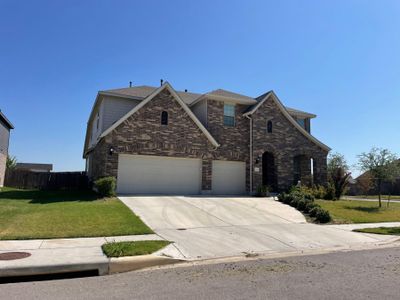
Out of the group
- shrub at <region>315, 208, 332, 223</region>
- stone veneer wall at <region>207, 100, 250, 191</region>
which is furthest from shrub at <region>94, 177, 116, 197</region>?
shrub at <region>315, 208, 332, 223</region>

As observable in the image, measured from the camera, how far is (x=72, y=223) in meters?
10.7

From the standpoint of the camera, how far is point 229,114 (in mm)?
23422

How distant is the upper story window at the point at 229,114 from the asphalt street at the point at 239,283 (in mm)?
16142

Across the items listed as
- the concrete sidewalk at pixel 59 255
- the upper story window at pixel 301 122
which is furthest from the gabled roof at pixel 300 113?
the concrete sidewalk at pixel 59 255

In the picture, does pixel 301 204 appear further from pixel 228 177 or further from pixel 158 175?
pixel 158 175

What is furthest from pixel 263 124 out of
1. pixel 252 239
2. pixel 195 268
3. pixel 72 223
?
pixel 195 268

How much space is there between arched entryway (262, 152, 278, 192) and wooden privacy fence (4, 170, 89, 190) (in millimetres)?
13117

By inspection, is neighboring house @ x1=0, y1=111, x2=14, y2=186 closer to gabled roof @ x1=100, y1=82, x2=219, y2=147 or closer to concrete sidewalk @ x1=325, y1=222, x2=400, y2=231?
gabled roof @ x1=100, y1=82, x2=219, y2=147

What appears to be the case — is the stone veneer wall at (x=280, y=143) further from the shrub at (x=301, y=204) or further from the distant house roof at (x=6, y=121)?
the distant house roof at (x=6, y=121)

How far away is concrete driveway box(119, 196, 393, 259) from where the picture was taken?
361 inches

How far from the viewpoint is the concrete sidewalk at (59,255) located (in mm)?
6473

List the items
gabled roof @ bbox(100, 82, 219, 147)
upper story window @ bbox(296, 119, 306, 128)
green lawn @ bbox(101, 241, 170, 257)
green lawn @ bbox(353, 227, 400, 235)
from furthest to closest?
upper story window @ bbox(296, 119, 306, 128)
gabled roof @ bbox(100, 82, 219, 147)
green lawn @ bbox(353, 227, 400, 235)
green lawn @ bbox(101, 241, 170, 257)

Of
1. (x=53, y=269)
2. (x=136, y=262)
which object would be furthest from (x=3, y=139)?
(x=136, y=262)

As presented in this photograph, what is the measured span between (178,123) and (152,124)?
64.7 inches
